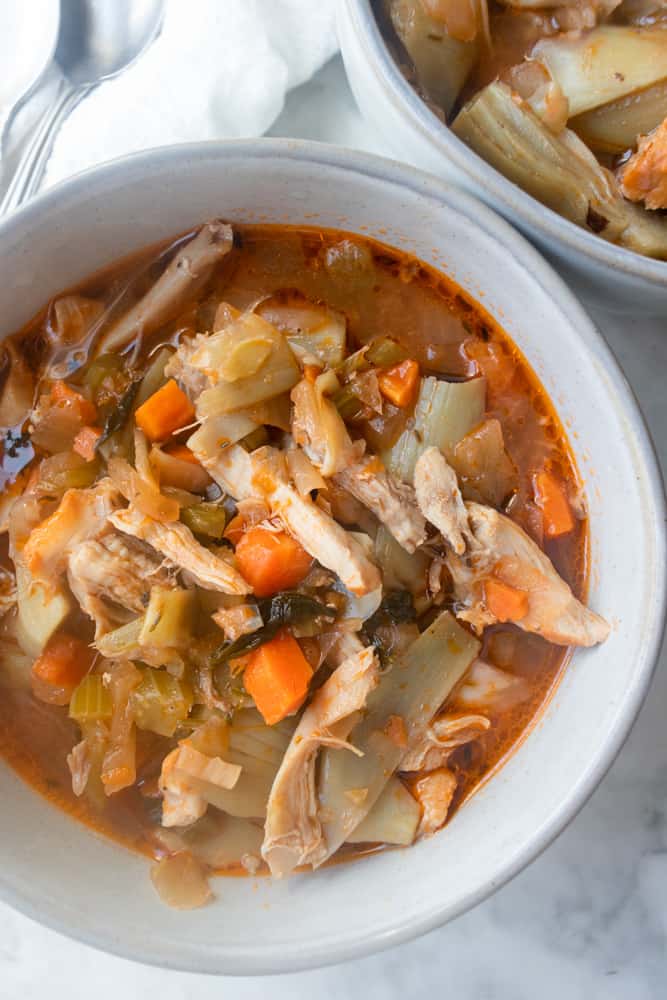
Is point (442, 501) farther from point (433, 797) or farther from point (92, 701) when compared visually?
point (92, 701)

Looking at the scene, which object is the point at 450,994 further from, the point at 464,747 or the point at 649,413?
the point at 649,413

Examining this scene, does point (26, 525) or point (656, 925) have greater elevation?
point (26, 525)

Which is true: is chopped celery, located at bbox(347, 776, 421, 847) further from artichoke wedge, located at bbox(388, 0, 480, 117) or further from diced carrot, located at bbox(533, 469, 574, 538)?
→ artichoke wedge, located at bbox(388, 0, 480, 117)

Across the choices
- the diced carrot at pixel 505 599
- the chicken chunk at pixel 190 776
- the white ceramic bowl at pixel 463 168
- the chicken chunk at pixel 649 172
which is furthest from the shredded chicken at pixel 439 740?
the chicken chunk at pixel 649 172

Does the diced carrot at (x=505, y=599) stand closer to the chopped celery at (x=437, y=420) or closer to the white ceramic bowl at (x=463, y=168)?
the chopped celery at (x=437, y=420)

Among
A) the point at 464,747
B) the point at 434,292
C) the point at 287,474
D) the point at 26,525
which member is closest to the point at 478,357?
the point at 434,292

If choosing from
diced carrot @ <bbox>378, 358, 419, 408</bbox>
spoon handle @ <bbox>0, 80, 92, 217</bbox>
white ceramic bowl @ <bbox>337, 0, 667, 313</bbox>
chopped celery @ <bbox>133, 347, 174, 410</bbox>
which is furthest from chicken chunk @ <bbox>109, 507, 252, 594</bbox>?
spoon handle @ <bbox>0, 80, 92, 217</bbox>
